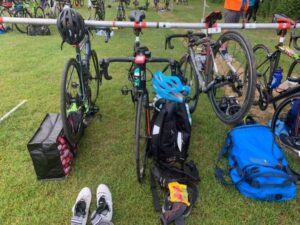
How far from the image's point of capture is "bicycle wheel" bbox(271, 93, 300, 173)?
2.94 meters

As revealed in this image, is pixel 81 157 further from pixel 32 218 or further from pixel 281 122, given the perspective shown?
pixel 281 122

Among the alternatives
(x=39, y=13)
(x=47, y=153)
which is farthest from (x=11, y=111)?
(x=39, y=13)

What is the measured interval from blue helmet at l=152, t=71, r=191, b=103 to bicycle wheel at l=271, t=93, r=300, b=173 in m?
1.30

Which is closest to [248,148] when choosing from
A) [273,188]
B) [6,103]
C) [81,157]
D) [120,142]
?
[273,188]

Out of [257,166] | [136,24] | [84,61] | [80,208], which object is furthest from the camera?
[84,61]

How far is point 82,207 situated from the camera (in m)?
2.24

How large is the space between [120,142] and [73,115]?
2.42 ft

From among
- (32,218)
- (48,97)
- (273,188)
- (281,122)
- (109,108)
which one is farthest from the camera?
(48,97)

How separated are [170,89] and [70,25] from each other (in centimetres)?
119

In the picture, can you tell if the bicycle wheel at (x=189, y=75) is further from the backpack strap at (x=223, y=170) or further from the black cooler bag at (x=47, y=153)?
the black cooler bag at (x=47, y=153)

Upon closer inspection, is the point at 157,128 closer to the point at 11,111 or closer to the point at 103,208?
the point at 103,208

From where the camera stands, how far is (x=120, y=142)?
10.8 ft

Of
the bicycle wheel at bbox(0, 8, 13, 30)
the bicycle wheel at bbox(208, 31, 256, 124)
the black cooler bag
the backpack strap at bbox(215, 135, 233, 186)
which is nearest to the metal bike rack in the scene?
the bicycle wheel at bbox(208, 31, 256, 124)

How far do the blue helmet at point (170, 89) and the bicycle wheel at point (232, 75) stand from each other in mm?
505
